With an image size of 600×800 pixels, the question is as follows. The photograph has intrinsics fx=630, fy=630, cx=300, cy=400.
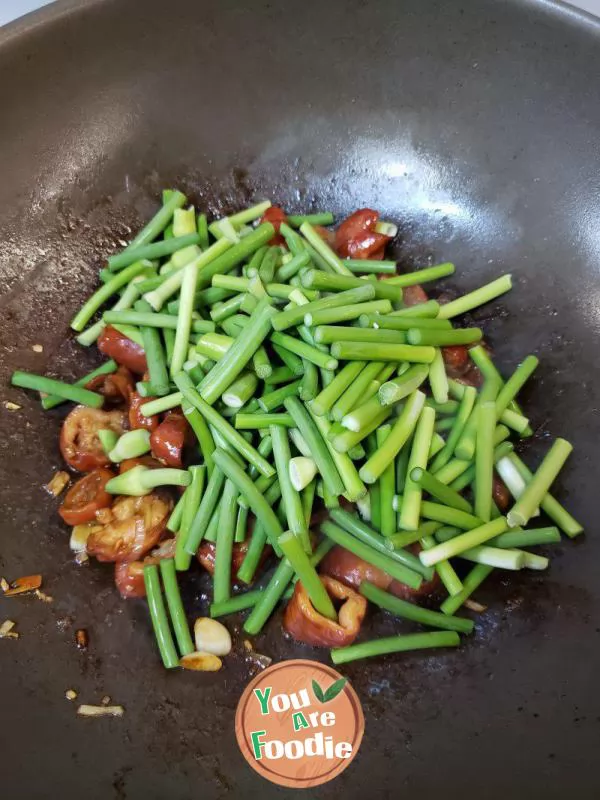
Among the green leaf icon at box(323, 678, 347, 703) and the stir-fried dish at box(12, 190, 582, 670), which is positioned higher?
the stir-fried dish at box(12, 190, 582, 670)

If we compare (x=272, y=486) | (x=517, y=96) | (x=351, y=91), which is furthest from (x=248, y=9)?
(x=272, y=486)

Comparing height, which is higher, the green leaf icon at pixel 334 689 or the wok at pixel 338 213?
the wok at pixel 338 213

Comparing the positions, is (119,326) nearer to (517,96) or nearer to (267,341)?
(267,341)

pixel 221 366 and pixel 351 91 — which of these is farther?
pixel 351 91

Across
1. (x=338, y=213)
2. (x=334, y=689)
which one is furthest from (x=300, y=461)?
(x=338, y=213)

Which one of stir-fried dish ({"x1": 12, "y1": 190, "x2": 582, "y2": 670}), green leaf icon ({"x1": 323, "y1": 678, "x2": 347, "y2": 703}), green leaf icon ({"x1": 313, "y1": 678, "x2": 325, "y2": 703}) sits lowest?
green leaf icon ({"x1": 323, "y1": 678, "x2": 347, "y2": 703})
